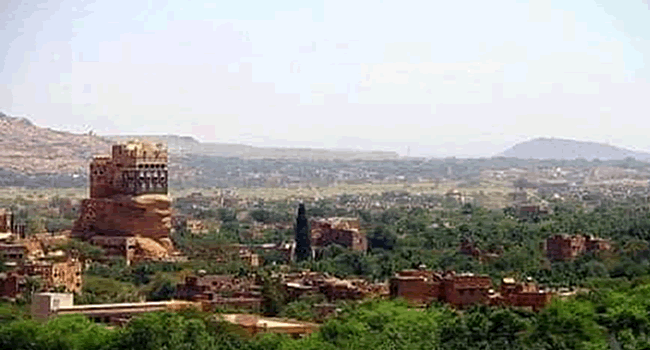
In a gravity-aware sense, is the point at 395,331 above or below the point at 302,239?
above

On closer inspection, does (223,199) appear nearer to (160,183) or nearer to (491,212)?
(491,212)

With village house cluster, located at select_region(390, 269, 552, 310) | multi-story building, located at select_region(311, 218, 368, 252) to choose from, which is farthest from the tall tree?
village house cluster, located at select_region(390, 269, 552, 310)

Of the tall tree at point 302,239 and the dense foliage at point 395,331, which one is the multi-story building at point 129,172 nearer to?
the tall tree at point 302,239

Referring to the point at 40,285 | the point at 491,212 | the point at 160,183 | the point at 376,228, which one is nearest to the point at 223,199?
the point at 491,212

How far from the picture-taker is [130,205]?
261 feet

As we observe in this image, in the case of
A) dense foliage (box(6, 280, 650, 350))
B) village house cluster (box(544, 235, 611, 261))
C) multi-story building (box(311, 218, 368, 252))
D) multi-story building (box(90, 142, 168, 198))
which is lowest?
multi-story building (box(311, 218, 368, 252))

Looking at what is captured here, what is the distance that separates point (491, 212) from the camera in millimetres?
121938

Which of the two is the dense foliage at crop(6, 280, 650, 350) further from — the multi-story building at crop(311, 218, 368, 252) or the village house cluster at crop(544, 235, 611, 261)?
the multi-story building at crop(311, 218, 368, 252)

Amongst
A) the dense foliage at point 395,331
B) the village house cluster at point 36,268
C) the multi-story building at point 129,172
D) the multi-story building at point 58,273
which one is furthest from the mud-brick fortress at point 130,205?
the dense foliage at point 395,331

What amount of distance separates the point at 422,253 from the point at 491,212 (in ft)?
145

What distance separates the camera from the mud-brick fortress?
77.8 metres

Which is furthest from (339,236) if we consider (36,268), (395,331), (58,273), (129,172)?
(395,331)

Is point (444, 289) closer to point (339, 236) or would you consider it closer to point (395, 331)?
point (395, 331)

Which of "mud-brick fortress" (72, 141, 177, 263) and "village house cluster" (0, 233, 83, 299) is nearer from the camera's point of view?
"village house cluster" (0, 233, 83, 299)
